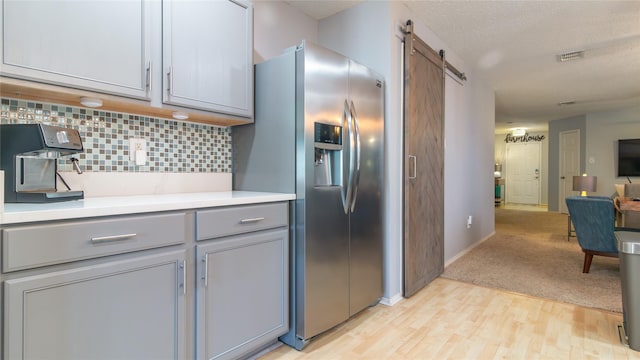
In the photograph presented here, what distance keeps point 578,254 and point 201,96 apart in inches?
191

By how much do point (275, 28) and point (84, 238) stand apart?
2052mm

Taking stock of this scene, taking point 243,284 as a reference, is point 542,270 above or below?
below

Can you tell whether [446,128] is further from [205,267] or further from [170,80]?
[205,267]

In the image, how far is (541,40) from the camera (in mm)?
3541

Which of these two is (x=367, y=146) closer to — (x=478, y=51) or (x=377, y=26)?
(x=377, y=26)

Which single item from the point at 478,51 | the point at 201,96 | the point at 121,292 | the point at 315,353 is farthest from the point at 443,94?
the point at 121,292

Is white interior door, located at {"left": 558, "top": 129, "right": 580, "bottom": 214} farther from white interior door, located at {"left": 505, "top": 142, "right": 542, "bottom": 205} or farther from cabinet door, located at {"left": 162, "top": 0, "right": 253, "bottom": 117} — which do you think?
cabinet door, located at {"left": 162, "top": 0, "right": 253, "bottom": 117}

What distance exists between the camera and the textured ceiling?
2824mm

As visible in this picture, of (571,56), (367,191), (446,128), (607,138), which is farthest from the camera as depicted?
(607,138)

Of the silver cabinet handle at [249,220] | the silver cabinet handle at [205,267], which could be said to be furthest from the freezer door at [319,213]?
the silver cabinet handle at [205,267]

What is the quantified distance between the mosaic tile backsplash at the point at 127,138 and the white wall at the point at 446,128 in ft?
4.36

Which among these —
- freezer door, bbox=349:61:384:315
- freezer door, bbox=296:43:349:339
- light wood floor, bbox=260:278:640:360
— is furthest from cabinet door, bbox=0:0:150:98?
light wood floor, bbox=260:278:640:360

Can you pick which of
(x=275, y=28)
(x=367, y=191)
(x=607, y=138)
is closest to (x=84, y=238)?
(x=367, y=191)

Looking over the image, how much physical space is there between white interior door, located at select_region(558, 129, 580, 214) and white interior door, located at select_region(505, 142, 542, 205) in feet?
7.08
